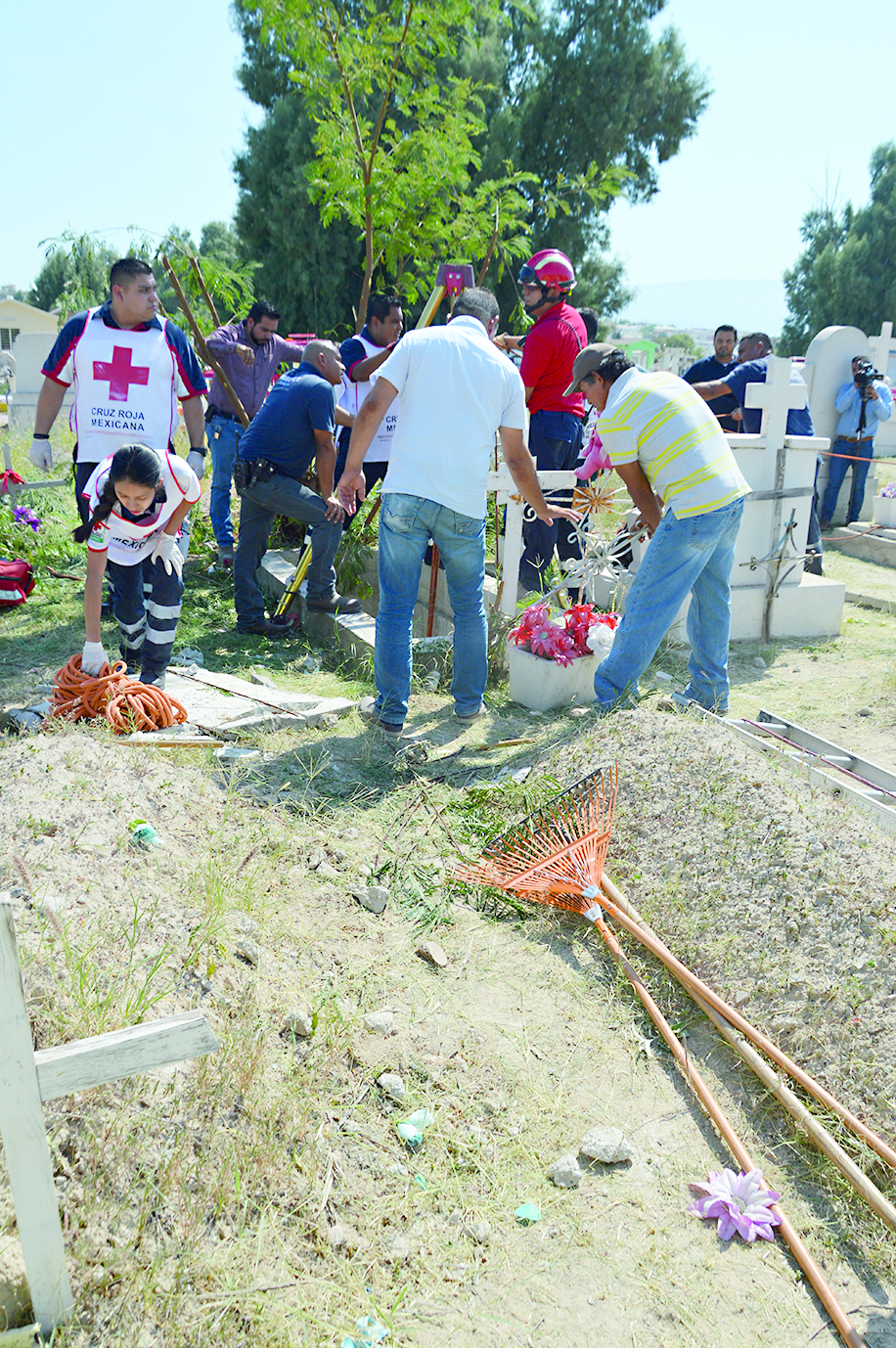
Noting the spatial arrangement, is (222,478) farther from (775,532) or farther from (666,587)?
(666,587)

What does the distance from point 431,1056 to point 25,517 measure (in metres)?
6.42

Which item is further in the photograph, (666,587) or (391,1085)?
(666,587)

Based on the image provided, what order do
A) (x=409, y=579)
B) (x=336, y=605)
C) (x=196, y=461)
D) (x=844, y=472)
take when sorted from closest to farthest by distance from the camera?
(x=409, y=579) < (x=196, y=461) < (x=336, y=605) < (x=844, y=472)

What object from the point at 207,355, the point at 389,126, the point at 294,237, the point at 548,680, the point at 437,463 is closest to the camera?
the point at 437,463

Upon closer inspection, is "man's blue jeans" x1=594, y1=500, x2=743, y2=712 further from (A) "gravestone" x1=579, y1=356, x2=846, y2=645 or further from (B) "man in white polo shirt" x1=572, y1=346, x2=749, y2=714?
(A) "gravestone" x1=579, y1=356, x2=846, y2=645

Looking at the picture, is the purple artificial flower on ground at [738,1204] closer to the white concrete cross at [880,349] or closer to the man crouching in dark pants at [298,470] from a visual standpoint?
the man crouching in dark pants at [298,470]

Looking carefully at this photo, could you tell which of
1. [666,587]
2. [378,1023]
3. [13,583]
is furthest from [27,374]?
[378,1023]

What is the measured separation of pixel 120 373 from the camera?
5055mm

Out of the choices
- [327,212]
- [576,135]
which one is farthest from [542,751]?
[576,135]

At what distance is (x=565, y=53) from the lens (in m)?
22.3

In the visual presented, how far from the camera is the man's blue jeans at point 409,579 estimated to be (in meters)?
4.23

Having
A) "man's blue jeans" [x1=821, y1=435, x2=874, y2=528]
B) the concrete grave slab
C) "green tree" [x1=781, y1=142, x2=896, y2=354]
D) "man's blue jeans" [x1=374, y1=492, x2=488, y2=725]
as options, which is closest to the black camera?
"man's blue jeans" [x1=821, y1=435, x2=874, y2=528]

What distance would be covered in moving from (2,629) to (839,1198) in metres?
5.50

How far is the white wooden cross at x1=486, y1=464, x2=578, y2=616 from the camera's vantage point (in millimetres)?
5352
